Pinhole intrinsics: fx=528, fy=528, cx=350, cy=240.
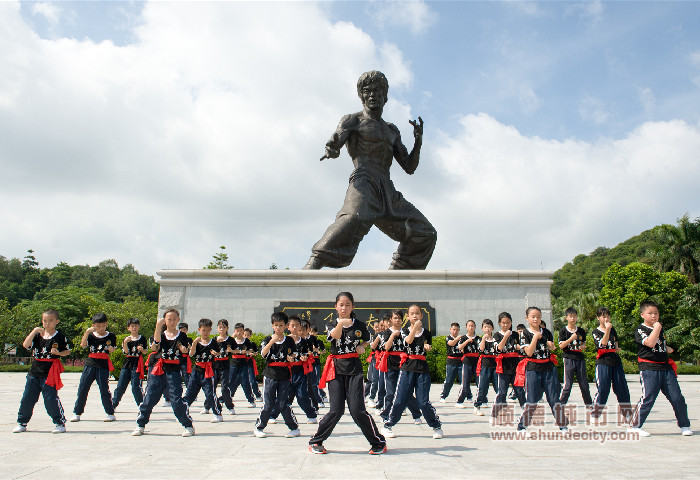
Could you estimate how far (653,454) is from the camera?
4918mm

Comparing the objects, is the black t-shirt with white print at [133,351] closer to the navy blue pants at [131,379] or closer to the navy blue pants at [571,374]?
the navy blue pants at [131,379]

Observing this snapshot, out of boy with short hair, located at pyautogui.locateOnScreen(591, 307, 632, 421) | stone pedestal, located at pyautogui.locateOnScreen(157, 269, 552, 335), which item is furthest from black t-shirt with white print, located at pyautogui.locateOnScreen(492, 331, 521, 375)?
stone pedestal, located at pyautogui.locateOnScreen(157, 269, 552, 335)

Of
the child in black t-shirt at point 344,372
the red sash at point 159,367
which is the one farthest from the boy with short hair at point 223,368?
the child in black t-shirt at point 344,372

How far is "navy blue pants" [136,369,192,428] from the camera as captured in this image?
6.15 metres

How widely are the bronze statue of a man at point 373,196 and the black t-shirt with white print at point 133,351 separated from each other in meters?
5.84

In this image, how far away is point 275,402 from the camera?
6262mm

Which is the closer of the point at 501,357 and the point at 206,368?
the point at 206,368

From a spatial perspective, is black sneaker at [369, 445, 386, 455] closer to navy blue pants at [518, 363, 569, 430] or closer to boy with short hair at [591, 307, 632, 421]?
navy blue pants at [518, 363, 569, 430]

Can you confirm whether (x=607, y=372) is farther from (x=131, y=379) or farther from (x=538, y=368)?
(x=131, y=379)

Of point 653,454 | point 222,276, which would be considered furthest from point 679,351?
point 653,454

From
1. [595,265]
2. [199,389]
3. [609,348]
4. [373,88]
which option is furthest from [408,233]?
[595,265]

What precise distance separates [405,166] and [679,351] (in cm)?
2254

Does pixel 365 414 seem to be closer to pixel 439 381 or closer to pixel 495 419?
pixel 495 419

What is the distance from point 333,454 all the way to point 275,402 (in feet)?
4.67
